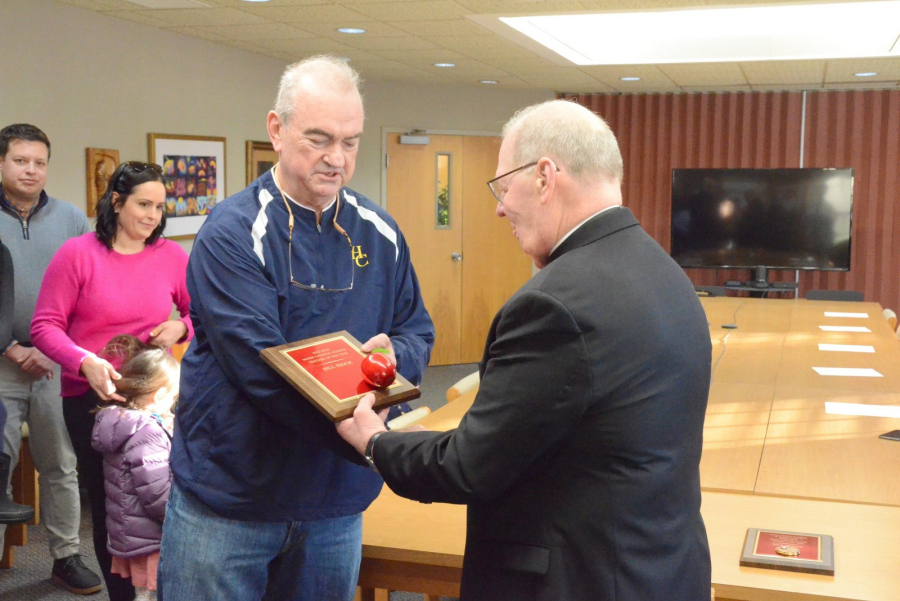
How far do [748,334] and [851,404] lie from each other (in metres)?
1.90

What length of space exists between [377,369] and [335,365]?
8cm

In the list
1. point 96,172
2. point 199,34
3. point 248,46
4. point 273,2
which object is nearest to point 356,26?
point 273,2

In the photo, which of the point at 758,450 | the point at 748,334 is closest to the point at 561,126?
the point at 758,450

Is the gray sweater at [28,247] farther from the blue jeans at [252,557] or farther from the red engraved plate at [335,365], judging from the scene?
the red engraved plate at [335,365]

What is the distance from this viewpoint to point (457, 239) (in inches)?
344

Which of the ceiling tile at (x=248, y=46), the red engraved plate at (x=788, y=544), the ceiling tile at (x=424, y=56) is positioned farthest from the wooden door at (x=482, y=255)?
the red engraved plate at (x=788, y=544)

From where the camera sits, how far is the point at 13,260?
11.6 feet

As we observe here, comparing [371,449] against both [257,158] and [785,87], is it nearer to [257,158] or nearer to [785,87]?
[257,158]

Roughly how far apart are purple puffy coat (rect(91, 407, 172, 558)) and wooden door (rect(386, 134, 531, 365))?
5.80 metres

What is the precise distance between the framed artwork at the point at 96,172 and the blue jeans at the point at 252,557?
3.87 m

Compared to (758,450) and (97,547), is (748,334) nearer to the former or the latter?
(758,450)

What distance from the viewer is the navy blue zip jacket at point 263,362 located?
163 centimetres

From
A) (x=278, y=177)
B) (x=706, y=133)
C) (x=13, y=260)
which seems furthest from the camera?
(x=706, y=133)

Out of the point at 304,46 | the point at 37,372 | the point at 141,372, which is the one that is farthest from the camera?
the point at 304,46
